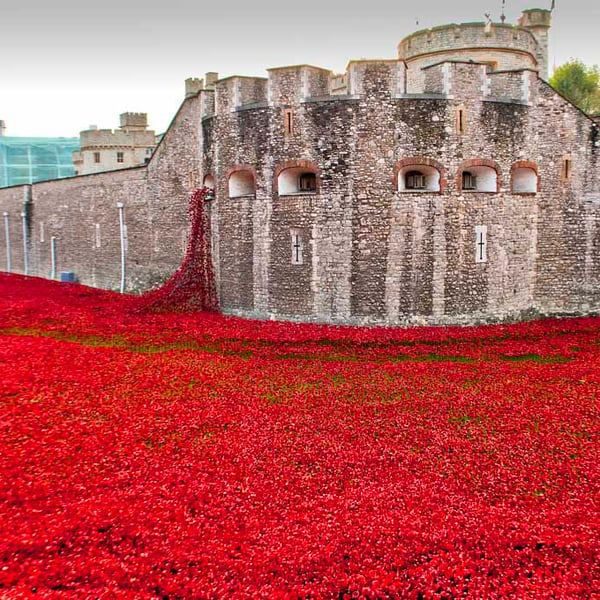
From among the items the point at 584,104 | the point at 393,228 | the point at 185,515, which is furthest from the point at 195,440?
the point at 584,104

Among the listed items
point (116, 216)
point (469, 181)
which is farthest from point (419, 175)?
point (116, 216)

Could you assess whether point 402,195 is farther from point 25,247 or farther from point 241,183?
point 25,247

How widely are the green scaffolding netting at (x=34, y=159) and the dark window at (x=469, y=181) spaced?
169 ft

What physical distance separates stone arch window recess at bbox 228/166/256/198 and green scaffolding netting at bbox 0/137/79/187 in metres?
47.0

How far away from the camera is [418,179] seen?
614 inches

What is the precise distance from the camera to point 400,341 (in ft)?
44.7

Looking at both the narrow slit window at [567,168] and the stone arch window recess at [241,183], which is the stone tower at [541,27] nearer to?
the narrow slit window at [567,168]

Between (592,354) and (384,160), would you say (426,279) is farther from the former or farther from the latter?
(592,354)

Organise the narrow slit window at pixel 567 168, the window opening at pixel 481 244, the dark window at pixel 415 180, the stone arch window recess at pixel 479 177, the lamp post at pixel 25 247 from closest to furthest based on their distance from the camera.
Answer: the stone arch window recess at pixel 479 177 < the window opening at pixel 481 244 < the dark window at pixel 415 180 < the narrow slit window at pixel 567 168 < the lamp post at pixel 25 247

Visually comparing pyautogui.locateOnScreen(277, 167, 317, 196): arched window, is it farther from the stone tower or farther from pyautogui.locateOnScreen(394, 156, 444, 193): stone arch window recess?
the stone tower

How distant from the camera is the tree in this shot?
32.8 metres

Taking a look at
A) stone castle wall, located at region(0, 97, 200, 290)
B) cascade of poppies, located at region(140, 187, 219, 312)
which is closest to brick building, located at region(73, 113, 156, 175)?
stone castle wall, located at region(0, 97, 200, 290)

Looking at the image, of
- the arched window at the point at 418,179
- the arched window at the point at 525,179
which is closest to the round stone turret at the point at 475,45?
the arched window at the point at 525,179

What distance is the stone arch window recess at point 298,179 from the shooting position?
15.5 metres
